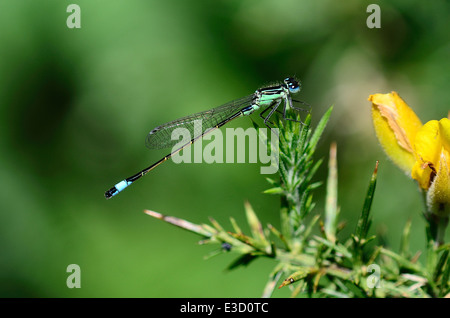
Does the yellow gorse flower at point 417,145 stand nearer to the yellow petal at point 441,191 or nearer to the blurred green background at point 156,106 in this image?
the yellow petal at point 441,191

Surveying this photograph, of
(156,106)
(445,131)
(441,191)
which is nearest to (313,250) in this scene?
(441,191)

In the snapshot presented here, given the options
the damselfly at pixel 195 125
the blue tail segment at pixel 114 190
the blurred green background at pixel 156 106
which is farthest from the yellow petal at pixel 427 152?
the blue tail segment at pixel 114 190

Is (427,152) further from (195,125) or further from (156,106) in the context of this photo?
(156,106)

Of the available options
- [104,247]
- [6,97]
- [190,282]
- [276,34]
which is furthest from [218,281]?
[6,97]

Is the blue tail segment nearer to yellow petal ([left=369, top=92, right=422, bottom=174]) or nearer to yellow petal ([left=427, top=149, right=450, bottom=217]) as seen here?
yellow petal ([left=369, top=92, right=422, bottom=174])
